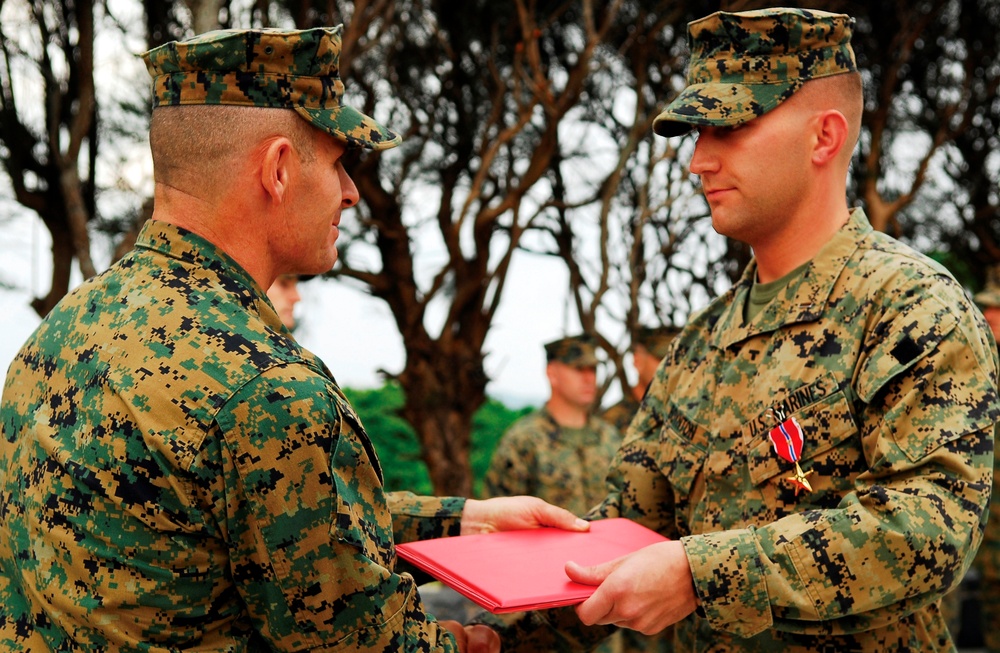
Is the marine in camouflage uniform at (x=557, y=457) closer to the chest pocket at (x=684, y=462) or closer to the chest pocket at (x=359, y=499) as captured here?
the chest pocket at (x=684, y=462)

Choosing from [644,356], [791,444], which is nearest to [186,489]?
[791,444]

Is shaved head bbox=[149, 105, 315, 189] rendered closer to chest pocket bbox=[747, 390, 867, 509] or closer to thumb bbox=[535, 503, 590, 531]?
thumb bbox=[535, 503, 590, 531]

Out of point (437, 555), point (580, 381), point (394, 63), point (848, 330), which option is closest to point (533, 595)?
point (437, 555)

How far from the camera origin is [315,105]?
2.16 metres

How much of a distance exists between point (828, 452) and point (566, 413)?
535 cm

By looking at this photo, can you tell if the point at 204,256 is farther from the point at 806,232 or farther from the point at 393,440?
the point at 393,440

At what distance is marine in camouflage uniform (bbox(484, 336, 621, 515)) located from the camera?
7.20 m

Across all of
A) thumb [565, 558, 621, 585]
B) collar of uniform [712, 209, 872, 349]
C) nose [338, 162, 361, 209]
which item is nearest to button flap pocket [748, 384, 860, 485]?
collar of uniform [712, 209, 872, 349]

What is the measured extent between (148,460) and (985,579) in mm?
6632

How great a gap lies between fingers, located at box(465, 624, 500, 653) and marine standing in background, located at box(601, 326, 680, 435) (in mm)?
5006

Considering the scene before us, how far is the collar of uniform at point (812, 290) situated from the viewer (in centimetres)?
247

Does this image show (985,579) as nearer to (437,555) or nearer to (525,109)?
(525,109)

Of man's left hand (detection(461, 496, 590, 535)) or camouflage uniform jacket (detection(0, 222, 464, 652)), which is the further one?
man's left hand (detection(461, 496, 590, 535))

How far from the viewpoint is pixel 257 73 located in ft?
6.90
